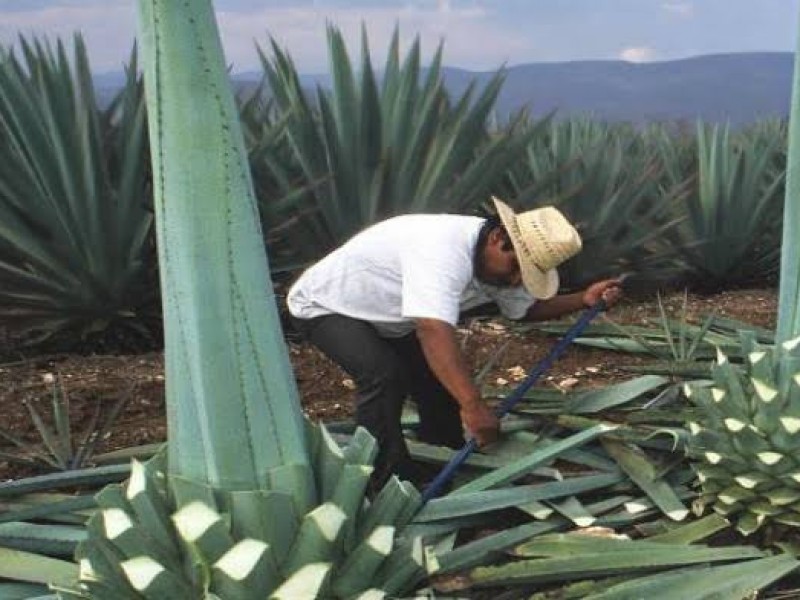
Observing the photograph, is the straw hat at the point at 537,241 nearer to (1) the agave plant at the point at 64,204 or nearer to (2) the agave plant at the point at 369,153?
(2) the agave plant at the point at 369,153

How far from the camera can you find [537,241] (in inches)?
112

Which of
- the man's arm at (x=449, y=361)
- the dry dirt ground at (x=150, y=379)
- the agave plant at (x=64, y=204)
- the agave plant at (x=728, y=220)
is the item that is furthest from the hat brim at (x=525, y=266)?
the agave plant at (x=728, y=220)

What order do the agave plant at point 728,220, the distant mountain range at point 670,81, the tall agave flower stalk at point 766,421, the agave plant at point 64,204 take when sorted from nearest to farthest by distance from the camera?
1. the tall agave flower stalk at point 766,421
2. the agave plant at point 64,204
3. the agave plant at point 728,220
4. the distant mountain range at point 670,81

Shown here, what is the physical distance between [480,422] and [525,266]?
0.40 meters

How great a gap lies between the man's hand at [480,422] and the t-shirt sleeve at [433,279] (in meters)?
0.21

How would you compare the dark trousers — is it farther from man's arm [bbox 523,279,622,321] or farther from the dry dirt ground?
the dry dirt ground

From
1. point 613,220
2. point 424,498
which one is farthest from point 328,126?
point 424,498

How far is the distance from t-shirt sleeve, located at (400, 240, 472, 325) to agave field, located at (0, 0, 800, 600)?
385mm

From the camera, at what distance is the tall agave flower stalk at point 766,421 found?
8.21 feet

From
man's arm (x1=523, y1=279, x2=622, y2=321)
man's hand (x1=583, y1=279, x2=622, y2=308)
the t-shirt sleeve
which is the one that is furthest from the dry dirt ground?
the t-shirt sleeve

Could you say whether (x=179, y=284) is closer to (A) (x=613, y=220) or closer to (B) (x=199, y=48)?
(B) (x=199, y=48)

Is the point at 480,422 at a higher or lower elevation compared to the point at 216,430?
lower

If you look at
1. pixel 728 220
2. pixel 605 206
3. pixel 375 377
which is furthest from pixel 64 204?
pixel 728 220

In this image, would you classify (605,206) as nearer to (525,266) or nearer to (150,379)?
(150,379)
